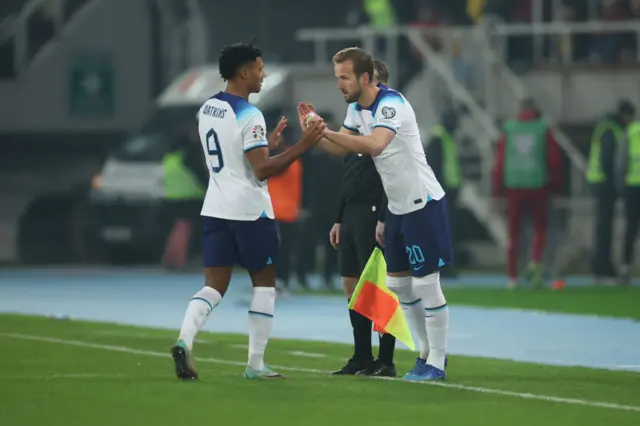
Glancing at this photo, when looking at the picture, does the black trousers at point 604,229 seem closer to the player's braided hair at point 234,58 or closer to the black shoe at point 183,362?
the player's braided hair at point 234,58

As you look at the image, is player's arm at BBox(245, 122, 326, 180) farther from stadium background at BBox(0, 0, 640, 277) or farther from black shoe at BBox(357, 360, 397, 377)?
stadium background at BBox(0, 0, 640, 277)

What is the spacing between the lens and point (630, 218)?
24.8 m

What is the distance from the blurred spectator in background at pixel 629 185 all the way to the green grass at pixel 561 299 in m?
0.80

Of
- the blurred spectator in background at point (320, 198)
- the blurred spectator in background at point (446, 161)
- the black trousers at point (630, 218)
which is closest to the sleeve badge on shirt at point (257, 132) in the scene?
the blurred spectator in background at point (320, 198)

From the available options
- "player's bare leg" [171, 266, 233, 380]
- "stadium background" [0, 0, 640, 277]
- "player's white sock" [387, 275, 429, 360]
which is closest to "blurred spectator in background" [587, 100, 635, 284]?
"stadium background" [0, 0, 640, 277]

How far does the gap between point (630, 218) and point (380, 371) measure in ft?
40.6

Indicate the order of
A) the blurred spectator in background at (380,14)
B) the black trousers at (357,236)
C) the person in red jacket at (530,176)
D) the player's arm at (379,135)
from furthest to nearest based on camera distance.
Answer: the blurred spectator in background at (380,14) → the person in red jacket at (530,176) → the black trousers at (357,236) → the player's arm at (379,135)

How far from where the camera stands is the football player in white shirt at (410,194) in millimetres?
12461

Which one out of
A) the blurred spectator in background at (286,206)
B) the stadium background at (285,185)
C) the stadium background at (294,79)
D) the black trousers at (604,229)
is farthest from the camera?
the stadium background at (294,79)

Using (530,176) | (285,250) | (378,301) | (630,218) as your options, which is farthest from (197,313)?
(630,218)

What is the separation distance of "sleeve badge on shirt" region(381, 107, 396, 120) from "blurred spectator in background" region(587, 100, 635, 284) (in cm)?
1250

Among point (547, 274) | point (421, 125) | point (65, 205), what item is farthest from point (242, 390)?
point (65, 205)

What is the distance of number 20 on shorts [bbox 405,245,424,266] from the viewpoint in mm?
12461

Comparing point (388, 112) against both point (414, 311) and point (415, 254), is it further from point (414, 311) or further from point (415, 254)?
point (414, 311)
